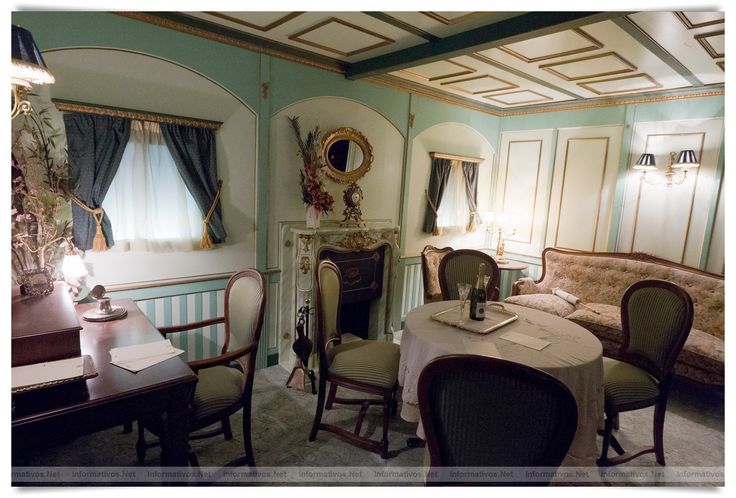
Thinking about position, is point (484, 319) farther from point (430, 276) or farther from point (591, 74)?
point (591, 74)

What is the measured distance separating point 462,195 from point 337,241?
1.79 m

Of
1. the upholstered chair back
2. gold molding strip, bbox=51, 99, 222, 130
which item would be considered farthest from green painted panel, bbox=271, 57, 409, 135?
the upholstered chair back

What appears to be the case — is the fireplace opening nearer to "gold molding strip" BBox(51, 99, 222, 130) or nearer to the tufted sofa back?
"gold molding strip" BBox(51, 99, 222, 130)

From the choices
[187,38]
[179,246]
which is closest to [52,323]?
[179,246]

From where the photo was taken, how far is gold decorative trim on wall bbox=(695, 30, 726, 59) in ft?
7.24

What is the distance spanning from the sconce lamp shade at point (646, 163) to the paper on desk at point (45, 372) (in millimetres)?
4105

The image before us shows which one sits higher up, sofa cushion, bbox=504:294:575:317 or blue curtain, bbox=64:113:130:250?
blue curtain, bbox=64:113:130:250

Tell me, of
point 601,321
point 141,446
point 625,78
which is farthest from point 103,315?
point 625,78

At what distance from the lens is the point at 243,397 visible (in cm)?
184

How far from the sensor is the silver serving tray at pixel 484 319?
1940 millimetres

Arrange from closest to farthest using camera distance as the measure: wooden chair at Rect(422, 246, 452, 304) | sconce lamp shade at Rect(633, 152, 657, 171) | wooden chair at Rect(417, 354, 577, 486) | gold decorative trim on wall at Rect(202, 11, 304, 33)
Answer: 1. wooden chair at Rect(417, 354, 577, 486)
2. gold decorative trim on wall at Rect(202, 11, 304, 33)
3. sconce lamp shade at Rect(633, 152, 657, 171)
4. wooden chair at Rect(422, 246, 452, 304)

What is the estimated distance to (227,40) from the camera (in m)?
2.50

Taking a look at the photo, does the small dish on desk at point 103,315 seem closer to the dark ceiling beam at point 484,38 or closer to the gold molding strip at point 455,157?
the dark ceiling beam at point 484,38

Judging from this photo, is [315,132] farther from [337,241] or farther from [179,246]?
[179,246]
